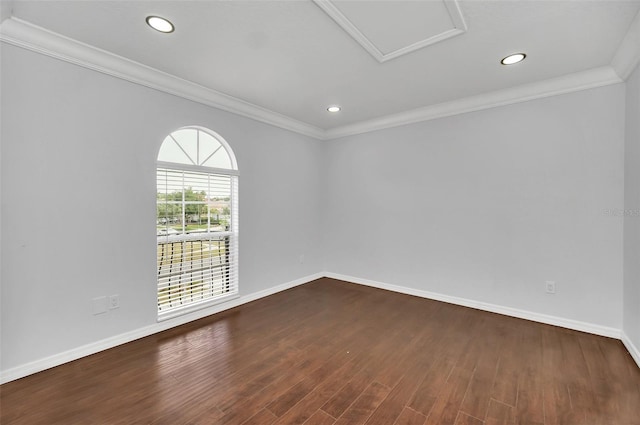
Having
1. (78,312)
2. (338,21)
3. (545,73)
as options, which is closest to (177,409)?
(78,312)

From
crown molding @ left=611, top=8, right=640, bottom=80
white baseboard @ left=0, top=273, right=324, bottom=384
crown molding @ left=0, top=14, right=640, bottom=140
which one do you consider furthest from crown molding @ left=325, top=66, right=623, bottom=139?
white baseboard @ left=0, top=273, right=324, bottom=384

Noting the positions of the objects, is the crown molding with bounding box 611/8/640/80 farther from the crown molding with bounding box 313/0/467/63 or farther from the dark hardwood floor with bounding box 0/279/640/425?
the dark hardwood floor with bounding box 0/279/640/425

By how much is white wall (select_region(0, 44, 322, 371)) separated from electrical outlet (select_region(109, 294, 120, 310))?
0.03m

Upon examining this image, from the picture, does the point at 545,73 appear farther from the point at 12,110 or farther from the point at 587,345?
the point at 12,110

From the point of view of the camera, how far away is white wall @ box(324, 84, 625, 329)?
9.23ft

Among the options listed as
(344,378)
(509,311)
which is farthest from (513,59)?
(344,378)

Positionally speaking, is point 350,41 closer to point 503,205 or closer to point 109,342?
point 503,205

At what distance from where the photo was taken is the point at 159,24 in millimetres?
2072

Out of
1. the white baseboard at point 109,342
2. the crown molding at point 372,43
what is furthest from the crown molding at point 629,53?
the white baseboard at point 109,342

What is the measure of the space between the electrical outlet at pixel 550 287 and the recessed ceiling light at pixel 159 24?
4.30 metres

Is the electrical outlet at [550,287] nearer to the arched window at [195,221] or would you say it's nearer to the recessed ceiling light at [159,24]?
the arched window at [195,221]

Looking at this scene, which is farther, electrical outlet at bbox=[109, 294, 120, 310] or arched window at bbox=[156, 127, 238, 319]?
arched window at bbox=[156, 127, 238, 319]

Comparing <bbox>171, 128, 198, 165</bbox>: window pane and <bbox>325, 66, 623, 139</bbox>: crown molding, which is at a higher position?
<bbox>325, 66, 623, 139</bbox>: crown molding

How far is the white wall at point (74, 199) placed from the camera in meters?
2.11
